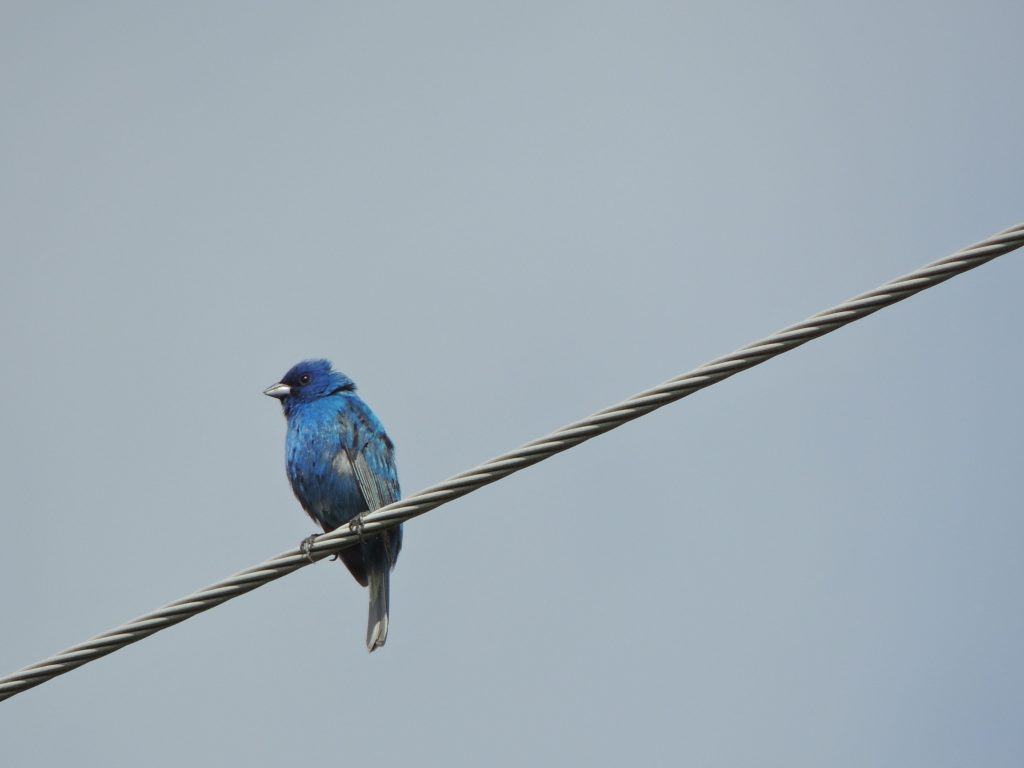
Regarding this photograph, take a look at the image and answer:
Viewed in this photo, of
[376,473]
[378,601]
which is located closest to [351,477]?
[376,473]

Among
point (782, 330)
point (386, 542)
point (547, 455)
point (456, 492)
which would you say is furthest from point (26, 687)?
point (386, 542)

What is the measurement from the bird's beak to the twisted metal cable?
4557 mm

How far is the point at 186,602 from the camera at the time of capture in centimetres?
523

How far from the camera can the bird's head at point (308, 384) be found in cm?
991

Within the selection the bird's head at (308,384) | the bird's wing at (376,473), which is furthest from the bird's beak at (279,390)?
the bird's wing at (376,473)

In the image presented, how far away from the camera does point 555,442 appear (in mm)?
5102

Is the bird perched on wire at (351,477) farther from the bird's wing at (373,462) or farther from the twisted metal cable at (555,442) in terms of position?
the twisted metal cable at (555,442)

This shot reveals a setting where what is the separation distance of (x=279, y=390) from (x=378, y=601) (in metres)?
2.13

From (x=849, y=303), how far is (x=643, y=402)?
2.79 ft

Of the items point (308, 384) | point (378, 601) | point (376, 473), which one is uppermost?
point (308, 384)

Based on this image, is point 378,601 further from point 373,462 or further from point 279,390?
point 279,390

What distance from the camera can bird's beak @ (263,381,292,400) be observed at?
33.0 feet

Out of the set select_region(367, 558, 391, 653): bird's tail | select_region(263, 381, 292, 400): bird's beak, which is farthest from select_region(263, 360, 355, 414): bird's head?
select_region(367, 558, 391, 653): bird's tail

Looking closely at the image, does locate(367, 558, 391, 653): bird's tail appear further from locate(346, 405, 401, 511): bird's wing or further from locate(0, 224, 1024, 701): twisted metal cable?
locate(0, 224, 1024, 701): twisted metal cable
